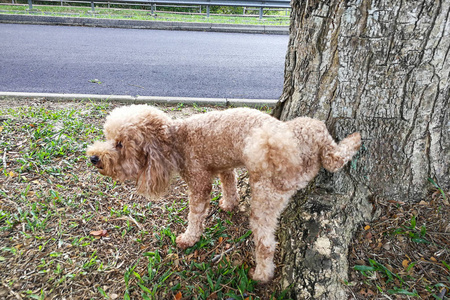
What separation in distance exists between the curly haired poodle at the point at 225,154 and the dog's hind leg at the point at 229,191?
0.92ft

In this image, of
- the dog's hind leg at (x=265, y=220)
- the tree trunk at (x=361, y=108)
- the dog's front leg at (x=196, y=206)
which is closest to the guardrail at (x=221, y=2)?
the tree trunk at (x=361, y=108)

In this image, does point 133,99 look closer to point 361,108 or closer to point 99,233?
point 99,233

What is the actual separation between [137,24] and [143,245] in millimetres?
10877

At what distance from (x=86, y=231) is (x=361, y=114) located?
97.2 inches

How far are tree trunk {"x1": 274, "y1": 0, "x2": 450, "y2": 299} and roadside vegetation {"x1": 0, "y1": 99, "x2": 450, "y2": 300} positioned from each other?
14 centimetres

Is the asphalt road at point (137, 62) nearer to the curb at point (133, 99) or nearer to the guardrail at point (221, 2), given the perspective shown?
the curb at point (133, 99)

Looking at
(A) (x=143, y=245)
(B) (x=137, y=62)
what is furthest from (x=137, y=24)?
(A) (x=143, y=245)

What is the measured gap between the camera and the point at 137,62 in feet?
23.0

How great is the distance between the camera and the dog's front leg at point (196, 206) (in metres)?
2.31

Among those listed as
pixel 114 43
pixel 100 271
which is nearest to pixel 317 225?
pixel 100 271

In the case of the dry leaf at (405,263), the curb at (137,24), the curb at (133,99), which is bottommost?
the dry leaf at (405,263)

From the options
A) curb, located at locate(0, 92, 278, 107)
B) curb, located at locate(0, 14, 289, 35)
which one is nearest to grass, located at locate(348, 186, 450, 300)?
curb, located at locate(0, 92, 278, 107)

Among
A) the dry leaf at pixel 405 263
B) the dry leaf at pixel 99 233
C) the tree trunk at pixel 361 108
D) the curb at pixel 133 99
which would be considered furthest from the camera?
the curb at pixel 133 99

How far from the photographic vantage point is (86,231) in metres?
2.50
